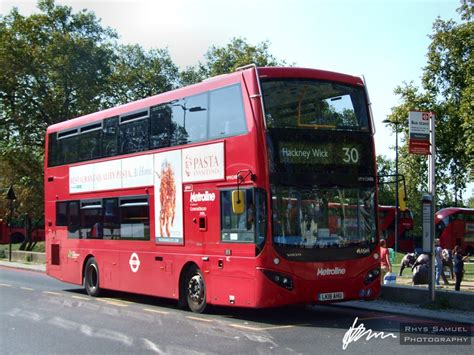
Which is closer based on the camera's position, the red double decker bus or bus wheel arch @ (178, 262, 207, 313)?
the red double decker bus

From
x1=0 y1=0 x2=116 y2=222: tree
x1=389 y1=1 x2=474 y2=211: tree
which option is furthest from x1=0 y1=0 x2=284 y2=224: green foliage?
Result: x1=389 y1=1 x2=474 y2=211: tree

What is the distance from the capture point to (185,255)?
1323cm

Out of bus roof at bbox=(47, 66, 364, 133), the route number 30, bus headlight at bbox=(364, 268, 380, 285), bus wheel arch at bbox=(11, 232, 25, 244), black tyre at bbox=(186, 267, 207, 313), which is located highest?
bus roof at bbox=(47, 66, 364, 133)

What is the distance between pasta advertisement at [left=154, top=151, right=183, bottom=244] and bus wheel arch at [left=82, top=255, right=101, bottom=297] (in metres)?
3.66

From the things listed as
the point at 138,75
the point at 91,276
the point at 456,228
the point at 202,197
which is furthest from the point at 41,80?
the point at 456,228

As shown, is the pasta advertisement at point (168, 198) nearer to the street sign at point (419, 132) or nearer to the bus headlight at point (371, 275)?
the bus headlight at point (371, 275)

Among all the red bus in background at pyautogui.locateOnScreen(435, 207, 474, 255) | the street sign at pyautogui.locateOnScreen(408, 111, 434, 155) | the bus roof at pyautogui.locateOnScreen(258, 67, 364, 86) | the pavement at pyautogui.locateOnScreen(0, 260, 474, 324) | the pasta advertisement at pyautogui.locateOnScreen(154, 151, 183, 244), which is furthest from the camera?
the red bus in background at pyautogui.locateOnScreen(435, 207, 474, 255)

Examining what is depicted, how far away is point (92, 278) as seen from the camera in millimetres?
17375

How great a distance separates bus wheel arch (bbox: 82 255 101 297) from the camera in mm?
17047

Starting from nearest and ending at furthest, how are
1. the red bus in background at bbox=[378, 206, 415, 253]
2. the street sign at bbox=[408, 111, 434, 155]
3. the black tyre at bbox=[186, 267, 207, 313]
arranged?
the black tyre at bbox=[186, 267, 207, 313] < the street sign at bbox=[408, 111, 434, 155] < the red bus in background at bbox=[378, 206, 415, 253]

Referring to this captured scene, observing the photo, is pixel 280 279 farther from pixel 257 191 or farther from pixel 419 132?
pixel 419 132

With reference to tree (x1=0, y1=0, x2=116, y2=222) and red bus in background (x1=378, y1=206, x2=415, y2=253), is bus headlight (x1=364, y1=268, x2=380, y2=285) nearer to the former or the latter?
tree (x1=0, y1=0, x2=116, y2=222)

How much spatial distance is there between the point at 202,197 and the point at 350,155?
3.07 metres

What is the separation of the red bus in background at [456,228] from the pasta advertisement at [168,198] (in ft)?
130
